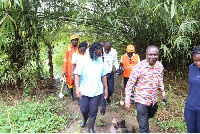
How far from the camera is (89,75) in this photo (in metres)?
2.50

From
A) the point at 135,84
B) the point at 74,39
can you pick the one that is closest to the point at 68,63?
the point at 74,39

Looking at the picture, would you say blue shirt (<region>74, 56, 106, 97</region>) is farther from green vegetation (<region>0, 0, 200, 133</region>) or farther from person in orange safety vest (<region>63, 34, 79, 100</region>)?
person in orange safety vest (<region>63, 34, 79, 100</region>)

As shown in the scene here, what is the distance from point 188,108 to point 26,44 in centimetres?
338

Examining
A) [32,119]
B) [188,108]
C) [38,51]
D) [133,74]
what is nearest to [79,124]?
[32,119]

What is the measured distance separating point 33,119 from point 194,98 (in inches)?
95.7

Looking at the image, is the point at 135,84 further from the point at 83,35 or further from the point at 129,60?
the point at 83,35

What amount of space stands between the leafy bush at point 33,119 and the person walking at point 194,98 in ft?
6.11

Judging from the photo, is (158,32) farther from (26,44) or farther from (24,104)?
(24,104)

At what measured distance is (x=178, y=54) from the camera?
4.44 m

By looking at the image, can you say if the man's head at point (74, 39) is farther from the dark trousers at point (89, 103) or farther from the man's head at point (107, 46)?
the dark trousers at point (89, 103)

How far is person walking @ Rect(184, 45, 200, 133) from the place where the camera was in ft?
6.56

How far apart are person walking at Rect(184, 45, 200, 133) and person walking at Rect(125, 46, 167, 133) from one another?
38 centimetres

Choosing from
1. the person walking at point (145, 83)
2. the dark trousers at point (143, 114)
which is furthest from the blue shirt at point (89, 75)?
the dark trousers at point (143, 114)

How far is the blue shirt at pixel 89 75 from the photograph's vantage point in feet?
8.18
